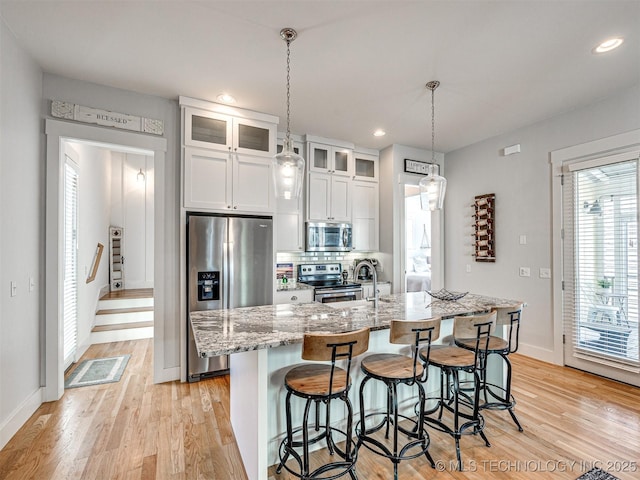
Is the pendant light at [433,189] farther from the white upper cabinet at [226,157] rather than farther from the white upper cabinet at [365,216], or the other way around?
the white upper cabinet at [365,216]

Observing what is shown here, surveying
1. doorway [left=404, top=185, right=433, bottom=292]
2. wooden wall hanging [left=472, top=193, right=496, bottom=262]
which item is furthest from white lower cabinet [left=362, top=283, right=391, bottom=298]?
doorway [left=404, top=185, right=433, bottom=292]

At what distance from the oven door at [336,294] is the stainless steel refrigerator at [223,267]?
0.74m

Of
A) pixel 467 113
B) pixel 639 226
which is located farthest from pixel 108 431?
pixel 639 226

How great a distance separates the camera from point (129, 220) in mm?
5953

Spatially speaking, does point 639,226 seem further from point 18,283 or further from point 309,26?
point 18,283

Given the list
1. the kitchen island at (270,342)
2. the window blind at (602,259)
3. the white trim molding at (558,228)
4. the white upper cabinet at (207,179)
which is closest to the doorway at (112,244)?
the white upper cabinet at (207,179)

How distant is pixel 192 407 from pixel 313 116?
3.25m

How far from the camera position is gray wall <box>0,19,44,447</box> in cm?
217

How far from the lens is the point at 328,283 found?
4.56 metres

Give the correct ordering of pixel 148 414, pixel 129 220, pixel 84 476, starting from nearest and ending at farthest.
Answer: pixel 84 476, pixel 148 414, pixel 129 220

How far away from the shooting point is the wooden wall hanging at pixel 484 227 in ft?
14.2

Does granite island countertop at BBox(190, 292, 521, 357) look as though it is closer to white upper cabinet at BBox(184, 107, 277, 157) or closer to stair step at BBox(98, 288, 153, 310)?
white upper cabinet at BBox(184, 107, 277, 157)

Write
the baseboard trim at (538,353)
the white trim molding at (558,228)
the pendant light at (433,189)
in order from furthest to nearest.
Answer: the baseboard trim at (538,353) < the white trim molding at (558,228) < the pendant light at (433,189)

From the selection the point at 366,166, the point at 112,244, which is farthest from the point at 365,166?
the point at 112,244
